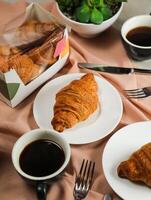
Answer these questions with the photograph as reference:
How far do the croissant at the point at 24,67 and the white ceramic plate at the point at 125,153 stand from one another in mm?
210

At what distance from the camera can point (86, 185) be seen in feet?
2.25

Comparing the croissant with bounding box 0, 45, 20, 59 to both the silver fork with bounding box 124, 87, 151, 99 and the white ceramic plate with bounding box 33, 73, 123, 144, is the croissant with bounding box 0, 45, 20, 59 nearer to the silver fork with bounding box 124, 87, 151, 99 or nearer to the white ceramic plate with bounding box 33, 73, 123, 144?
the white ceramic plate with bounding box 33, 73, 123, 144

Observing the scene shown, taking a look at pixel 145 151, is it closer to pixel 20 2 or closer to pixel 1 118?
pixel 1 118

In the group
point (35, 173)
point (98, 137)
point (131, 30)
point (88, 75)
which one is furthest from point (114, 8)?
point (35, 173)

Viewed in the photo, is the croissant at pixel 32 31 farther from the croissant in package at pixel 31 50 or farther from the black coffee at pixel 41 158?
the black coffee at pixel 41 158

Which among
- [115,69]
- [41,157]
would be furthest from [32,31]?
[41,157]

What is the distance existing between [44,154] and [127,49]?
1.09ft

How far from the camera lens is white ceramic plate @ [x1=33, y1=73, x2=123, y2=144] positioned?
0.75 m

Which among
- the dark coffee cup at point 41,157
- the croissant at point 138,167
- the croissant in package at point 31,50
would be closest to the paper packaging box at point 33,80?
the croissant in package at point 31,50

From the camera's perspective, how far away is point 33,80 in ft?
2.69

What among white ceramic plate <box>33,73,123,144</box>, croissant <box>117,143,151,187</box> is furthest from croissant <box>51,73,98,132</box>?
croissant <box>117,143,151,187</box>

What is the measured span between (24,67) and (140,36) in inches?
10.8

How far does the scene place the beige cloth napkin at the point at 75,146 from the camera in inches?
27.3

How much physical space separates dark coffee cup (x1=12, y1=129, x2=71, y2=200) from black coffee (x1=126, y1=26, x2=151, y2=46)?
12.5 inches
